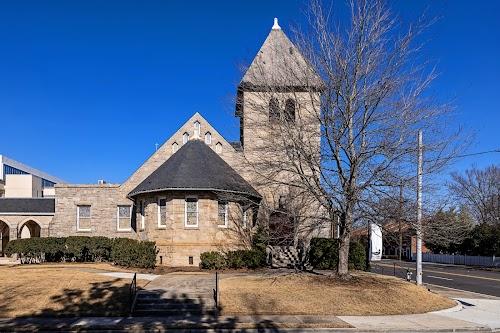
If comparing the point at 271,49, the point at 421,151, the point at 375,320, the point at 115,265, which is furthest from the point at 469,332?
the point at 271,49

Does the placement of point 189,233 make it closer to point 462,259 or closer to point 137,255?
point 137,255

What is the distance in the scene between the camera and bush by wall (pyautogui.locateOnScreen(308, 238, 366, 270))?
25.3 metres

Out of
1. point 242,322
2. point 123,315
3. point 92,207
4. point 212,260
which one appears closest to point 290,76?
point 212,260

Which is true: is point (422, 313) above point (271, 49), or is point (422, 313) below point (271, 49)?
below

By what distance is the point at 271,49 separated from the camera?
29.6m

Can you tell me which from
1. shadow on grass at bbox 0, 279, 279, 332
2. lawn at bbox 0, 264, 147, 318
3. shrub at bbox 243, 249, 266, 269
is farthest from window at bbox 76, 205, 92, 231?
shadow on grass at bbox 0, 279, 279, 332

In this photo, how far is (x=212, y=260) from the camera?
77.5 feet

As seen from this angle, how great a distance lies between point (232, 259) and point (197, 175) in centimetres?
471

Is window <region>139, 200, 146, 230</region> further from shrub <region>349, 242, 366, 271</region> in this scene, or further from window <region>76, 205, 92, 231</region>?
shrub <region>349, 242, 366, 271</region>

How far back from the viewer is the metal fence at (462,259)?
53.2 meters

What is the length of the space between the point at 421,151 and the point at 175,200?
39.7ft

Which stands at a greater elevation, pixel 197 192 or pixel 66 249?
pixel 197 192

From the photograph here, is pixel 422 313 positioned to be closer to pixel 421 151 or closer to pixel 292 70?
pixel 421 151

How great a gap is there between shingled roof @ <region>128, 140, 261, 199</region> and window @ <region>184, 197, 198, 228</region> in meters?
1.00
